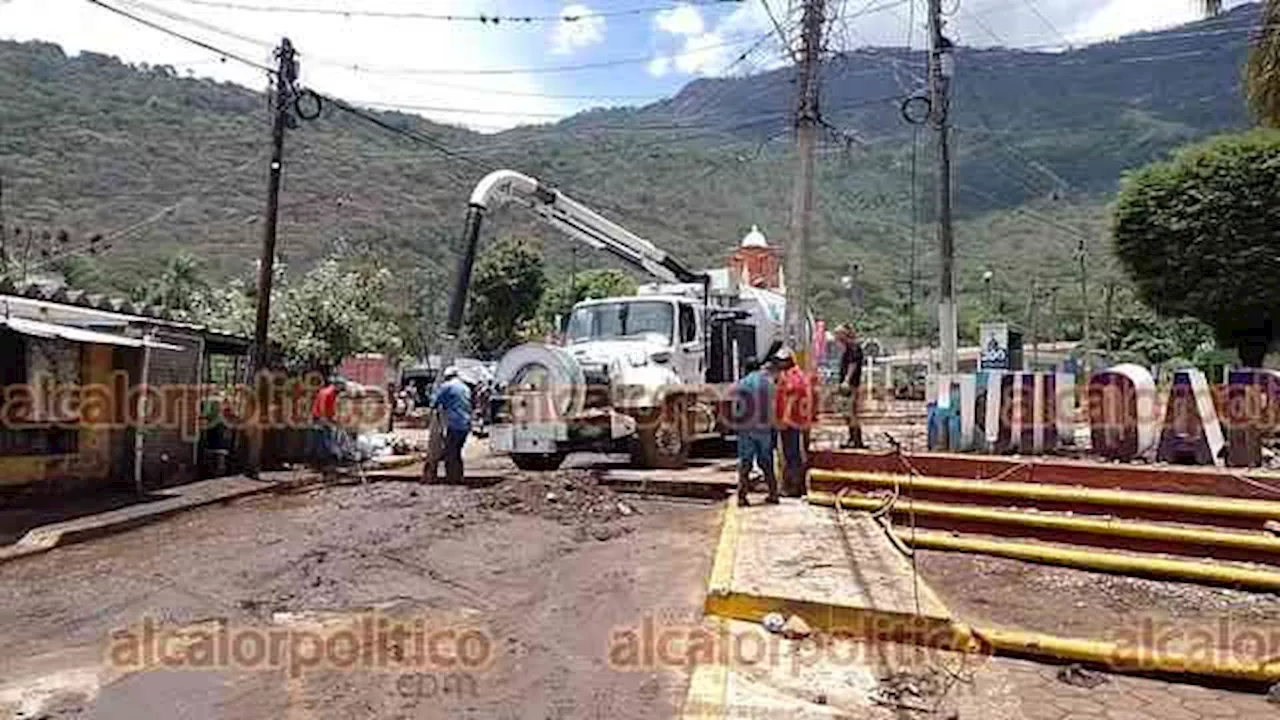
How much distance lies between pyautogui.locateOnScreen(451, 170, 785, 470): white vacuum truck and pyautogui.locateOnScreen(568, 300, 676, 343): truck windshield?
0.02 meters

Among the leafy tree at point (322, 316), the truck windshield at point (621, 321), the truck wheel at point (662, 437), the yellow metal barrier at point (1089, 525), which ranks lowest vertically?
the yellow metal barrier at point (1089, 525)

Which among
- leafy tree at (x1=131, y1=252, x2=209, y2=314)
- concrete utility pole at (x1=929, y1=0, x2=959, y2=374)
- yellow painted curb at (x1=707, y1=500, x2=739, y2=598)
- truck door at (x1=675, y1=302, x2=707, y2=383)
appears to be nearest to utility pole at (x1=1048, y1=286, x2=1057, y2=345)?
leafy tree at (x1=131, y1=252, x2=209, y2=314)

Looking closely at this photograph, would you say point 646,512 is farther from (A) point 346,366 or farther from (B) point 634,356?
(A) point 346,366

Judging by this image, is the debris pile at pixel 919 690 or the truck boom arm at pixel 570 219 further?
the truck boom arm at pixel 570 219

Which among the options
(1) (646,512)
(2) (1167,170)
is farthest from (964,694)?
(2) (1167,170)

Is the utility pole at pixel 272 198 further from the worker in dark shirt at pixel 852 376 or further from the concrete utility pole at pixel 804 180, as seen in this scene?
the worker in dark shirt at pixel 852 376

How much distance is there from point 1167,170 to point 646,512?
1978 centimetres

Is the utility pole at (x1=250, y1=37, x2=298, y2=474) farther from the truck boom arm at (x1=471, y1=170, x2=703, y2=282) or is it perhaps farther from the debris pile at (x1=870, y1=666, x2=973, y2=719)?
the debris pile at (x1=870, y1=666, x2=973, y2=719)

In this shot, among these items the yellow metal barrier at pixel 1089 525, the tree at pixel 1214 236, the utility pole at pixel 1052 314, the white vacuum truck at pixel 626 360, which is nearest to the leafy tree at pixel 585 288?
the tree at pixel 1214 236

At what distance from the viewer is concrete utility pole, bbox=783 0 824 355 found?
14.9 metres

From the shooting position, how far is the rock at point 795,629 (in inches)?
302

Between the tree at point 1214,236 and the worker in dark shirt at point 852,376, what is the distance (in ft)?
43.6

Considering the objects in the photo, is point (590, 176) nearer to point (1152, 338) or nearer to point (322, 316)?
point (1152, 338)

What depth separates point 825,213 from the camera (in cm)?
8725
